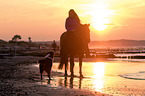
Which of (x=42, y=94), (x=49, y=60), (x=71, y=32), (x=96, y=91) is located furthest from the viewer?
(x=71, y=32)

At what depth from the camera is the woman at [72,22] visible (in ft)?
41.0

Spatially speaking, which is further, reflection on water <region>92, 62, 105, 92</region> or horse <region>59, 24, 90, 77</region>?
horse <region>59, 24, 90, 77</region>

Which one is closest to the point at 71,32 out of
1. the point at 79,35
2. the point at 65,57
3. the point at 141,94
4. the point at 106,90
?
the point at 79,35

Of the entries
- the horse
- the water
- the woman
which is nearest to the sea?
the water

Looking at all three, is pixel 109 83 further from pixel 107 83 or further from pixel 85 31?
pixel 85 31

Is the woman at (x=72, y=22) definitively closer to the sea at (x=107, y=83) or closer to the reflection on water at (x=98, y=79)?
the sea at (x=107, y=83)

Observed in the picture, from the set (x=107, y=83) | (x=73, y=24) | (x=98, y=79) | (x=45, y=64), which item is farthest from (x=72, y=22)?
(x=107, y=83)

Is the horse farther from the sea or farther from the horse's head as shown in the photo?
the sea

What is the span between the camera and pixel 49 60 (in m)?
11.4

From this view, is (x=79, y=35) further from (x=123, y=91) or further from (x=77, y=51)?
(x=123, y=91)

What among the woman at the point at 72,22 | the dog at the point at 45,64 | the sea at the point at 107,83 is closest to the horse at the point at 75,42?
the woman at the point at 72,22

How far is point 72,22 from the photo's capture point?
12.5m

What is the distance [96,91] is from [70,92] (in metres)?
A: 0.84

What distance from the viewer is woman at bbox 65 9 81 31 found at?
12.5 meters
